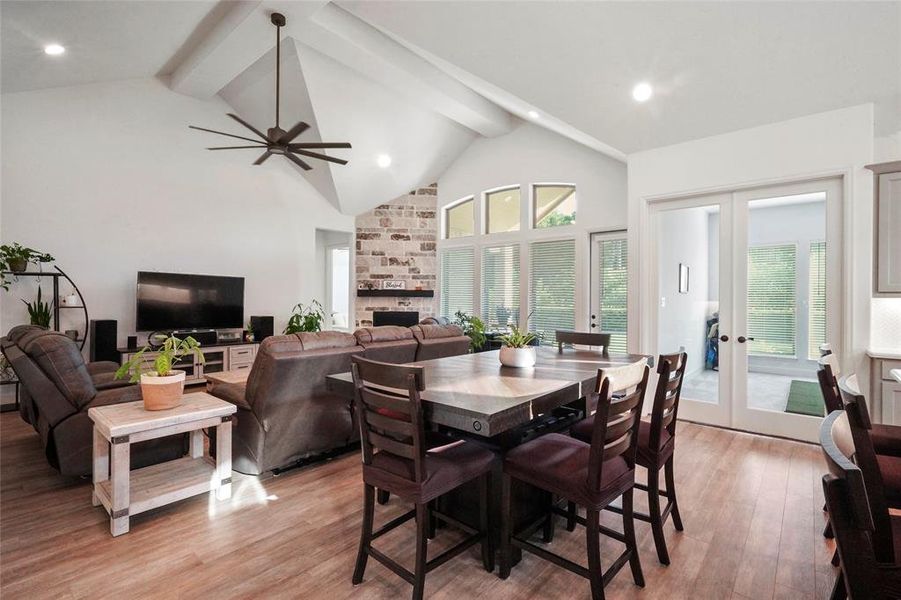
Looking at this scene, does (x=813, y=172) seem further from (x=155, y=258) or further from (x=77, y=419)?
(x=155, y=258)

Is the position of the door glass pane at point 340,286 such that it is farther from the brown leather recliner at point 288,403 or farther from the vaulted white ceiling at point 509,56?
the brown leather recliner at point 288,403

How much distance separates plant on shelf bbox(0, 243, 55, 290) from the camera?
168 inches

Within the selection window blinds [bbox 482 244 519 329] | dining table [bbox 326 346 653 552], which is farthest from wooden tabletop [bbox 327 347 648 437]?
window blinds [bbox 482 244 519 329]

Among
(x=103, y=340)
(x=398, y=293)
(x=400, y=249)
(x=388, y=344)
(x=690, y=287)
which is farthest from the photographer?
(x=400, y=249)

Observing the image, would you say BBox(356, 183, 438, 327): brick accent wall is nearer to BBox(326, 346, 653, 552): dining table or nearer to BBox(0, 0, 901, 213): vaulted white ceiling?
BBox(0, 0, 901, 213): vaulted white ceiling

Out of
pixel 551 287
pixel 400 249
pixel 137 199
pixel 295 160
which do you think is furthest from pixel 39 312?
pixel 551 287

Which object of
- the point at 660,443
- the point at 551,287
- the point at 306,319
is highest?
the point at 551,287

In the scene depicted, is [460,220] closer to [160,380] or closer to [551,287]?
[551,287]

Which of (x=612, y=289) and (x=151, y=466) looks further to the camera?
(x=612, y=289)

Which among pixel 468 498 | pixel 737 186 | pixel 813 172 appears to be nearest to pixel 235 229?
pixel 468 498

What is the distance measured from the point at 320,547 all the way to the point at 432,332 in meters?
1.98

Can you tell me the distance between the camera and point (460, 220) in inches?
294

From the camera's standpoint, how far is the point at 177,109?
5.75 meters

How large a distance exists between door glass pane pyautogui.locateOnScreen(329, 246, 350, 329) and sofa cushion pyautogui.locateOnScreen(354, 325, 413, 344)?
13.6 ft
